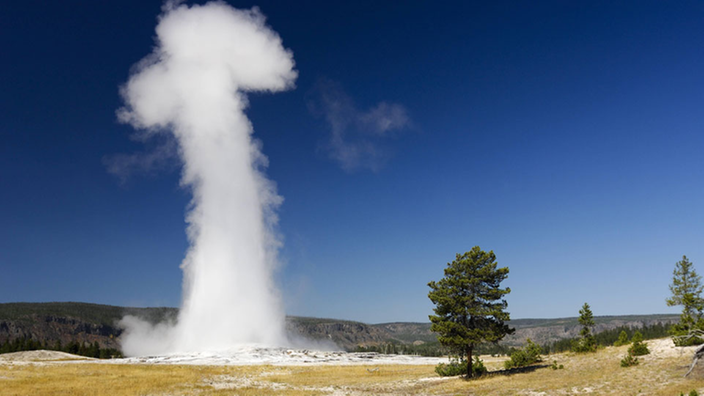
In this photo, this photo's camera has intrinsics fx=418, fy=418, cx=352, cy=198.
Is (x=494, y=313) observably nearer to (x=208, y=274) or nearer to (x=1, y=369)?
(x=1, y=369)

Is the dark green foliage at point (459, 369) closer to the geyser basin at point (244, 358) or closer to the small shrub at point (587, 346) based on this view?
the small shrub at point (587, 346)

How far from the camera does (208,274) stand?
369 ft

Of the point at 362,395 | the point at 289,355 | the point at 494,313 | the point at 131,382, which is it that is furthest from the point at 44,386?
the point at 289,355

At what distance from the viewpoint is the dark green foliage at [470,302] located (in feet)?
138

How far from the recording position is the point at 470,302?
42656mm

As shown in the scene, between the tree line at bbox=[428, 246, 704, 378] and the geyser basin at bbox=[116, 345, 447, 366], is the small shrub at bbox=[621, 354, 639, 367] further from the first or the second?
the geyser basin at bbox=[116, 345, 447, 366]

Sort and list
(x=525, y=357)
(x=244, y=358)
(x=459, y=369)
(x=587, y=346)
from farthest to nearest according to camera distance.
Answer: (x=244, y=358) → (x=587, y=346) → (x=525, y=357) → (x=459, y=369)

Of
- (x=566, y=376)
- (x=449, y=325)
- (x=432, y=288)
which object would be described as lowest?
(x=566, y=376)

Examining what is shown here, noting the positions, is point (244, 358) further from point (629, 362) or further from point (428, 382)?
point (629, 362)

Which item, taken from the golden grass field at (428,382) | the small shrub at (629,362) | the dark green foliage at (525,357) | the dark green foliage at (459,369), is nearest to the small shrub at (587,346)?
the golden grass field at (428,382)

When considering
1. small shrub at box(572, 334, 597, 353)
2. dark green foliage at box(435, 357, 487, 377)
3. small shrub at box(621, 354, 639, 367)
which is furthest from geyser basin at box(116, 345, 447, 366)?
small shrub at box(621, 354, 639, 367)

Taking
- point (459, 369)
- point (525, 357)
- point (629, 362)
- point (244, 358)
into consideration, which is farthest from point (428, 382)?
point (244, 358)

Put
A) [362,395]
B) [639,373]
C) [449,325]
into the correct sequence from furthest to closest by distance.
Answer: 1. [449,325]
2. [362,395]
3. [639,373]

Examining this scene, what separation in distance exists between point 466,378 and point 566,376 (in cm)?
977
